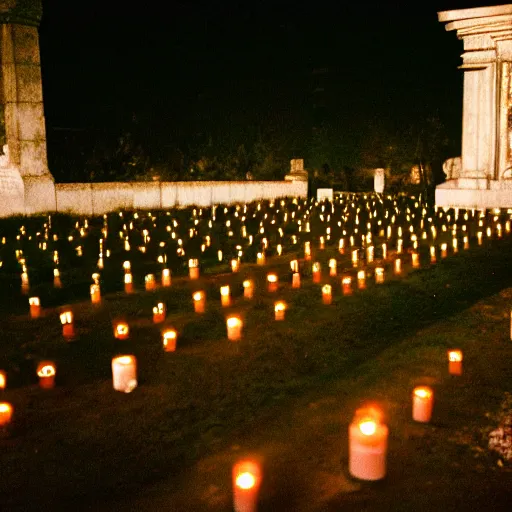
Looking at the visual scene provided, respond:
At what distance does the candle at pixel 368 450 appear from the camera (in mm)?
3354

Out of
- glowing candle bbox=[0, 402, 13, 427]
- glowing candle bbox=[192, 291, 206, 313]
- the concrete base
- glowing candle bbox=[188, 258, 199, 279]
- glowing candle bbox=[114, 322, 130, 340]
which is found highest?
the concrete base

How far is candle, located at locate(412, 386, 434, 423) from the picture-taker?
408cm

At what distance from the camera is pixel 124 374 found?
4.79 metres

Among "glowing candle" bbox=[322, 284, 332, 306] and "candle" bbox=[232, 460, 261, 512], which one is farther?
"glowing candle" bbox=[322, 284, 332, 306]

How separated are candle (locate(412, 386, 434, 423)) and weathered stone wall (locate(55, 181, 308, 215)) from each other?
12.6 meters

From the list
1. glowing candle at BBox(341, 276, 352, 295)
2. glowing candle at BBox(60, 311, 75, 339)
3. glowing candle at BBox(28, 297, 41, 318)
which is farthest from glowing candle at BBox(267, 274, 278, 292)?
glowing candle at BBox(28, 297, 41, 318)

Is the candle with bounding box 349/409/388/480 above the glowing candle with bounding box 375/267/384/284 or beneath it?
beneath

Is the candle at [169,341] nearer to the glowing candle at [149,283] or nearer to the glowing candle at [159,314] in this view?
the glowing candle at [159,314]

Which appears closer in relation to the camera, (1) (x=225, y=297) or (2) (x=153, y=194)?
(1) (x=225, y=297)

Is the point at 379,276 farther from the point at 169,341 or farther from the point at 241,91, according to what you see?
the point at 241,91

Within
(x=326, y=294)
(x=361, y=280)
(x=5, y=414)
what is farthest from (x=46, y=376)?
(x=361, y=280)

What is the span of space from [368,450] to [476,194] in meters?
15.1

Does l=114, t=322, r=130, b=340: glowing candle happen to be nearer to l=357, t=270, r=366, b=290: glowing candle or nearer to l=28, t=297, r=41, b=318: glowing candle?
l=28, t=297, r=41, b=318: glowing candle

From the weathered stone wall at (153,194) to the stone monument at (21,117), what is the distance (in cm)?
61
